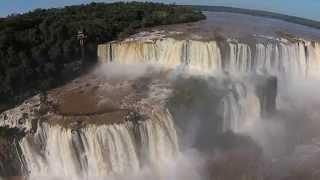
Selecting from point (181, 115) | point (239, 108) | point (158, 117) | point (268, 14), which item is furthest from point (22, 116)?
point (268, 14)

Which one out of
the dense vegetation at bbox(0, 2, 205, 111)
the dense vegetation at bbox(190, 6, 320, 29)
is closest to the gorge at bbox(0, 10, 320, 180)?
the dense vegetation at bbox(0, 2, 205, 111)

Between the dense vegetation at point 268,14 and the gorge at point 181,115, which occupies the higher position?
the dense vegetation at point 268,14

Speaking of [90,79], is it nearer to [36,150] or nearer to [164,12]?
[36,150]

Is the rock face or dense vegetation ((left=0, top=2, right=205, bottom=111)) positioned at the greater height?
dense vegetation ((left=0, top=2, right=205, bottom=111))

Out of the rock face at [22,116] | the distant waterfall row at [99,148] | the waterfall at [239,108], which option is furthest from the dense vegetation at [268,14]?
the rock face at [22,116]

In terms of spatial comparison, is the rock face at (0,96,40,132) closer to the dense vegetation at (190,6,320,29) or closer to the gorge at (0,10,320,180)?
the gorge at (0,10,320,180)

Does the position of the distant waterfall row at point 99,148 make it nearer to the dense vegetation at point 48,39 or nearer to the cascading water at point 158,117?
the cascading water at point 158,117
